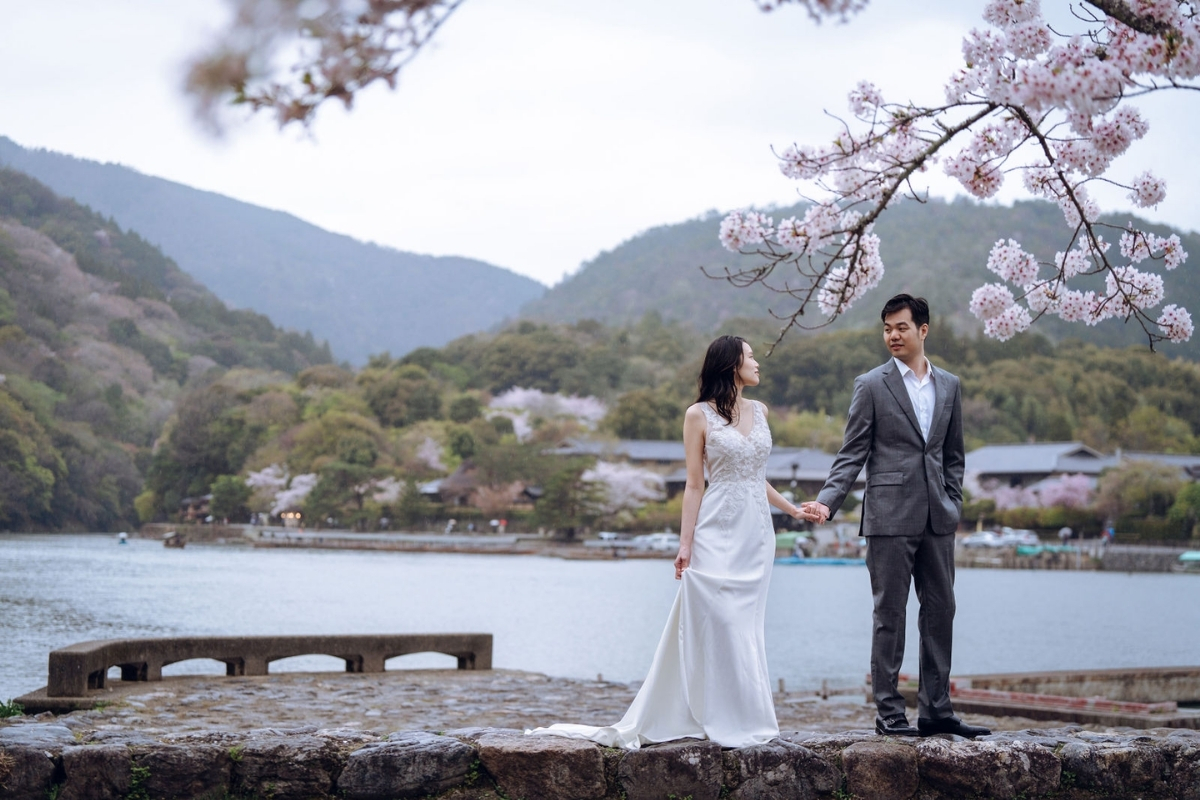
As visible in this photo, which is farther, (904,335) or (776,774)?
(904,335)

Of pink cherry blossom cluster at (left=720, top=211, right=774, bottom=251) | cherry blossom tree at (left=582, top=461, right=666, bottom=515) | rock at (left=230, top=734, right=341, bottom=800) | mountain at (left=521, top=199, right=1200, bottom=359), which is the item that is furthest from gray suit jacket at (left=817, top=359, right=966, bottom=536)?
mountain at (left=521, top=199, right=1200, bottom=359)

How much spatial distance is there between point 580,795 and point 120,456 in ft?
163

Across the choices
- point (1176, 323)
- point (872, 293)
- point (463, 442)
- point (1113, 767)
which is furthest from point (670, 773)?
point (872, 293)

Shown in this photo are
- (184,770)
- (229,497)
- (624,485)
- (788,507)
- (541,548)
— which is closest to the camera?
(184,770)

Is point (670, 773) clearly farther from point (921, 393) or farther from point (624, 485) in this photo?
point (624, 485)

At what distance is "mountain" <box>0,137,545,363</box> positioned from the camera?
127625 mm

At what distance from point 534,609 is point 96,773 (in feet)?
84.6

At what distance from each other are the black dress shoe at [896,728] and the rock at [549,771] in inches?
48.1

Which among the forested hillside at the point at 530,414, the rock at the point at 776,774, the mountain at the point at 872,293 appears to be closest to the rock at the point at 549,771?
the rock at the point at 776,774

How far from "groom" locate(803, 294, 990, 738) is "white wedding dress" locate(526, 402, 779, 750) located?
44 centimetres

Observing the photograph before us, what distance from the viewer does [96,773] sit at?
3.74 meters

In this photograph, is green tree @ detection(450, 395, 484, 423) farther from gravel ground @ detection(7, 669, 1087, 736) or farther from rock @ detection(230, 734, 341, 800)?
rock @ detection(230, 734, 341, 800)

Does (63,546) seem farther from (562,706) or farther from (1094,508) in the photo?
(1094,508)

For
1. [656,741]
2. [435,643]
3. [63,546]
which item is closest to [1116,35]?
[656,741]
